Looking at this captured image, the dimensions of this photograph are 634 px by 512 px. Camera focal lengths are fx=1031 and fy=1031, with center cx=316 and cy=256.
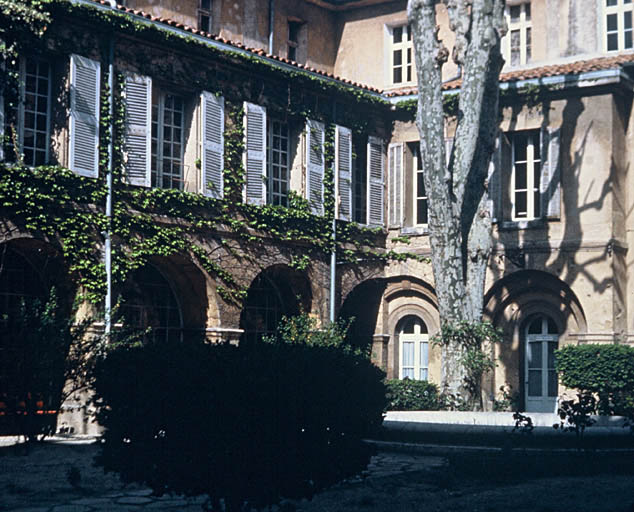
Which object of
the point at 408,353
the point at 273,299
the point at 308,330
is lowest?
the point at 408,353

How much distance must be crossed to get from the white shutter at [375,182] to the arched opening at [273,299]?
Answer: 8.29 feet

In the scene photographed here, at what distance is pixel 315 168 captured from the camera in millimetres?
22000

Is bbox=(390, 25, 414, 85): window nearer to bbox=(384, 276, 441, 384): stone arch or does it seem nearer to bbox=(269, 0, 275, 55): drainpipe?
bbox=(269, 0, 275, 55): drainpipe

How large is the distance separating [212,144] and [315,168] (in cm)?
298

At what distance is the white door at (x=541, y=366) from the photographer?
22.0 meters

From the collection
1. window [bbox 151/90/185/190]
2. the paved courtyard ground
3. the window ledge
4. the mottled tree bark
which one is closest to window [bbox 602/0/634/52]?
the window ledge

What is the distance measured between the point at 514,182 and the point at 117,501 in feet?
48.6

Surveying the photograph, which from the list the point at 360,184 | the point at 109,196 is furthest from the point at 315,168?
the point at 109,196

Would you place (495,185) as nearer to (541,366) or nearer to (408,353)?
(541,366)

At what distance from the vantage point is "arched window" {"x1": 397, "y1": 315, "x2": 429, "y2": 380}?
931 inches

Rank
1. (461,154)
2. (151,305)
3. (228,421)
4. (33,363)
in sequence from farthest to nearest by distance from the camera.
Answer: (151,305) → (461,154) → (33,363) → (228,421)

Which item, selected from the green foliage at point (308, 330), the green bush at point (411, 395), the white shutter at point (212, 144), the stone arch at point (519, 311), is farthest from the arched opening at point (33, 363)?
the stone arch at point (519, 311)

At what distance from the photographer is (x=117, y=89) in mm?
18266

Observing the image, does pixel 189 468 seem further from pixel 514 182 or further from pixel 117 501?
pixel 514 182
